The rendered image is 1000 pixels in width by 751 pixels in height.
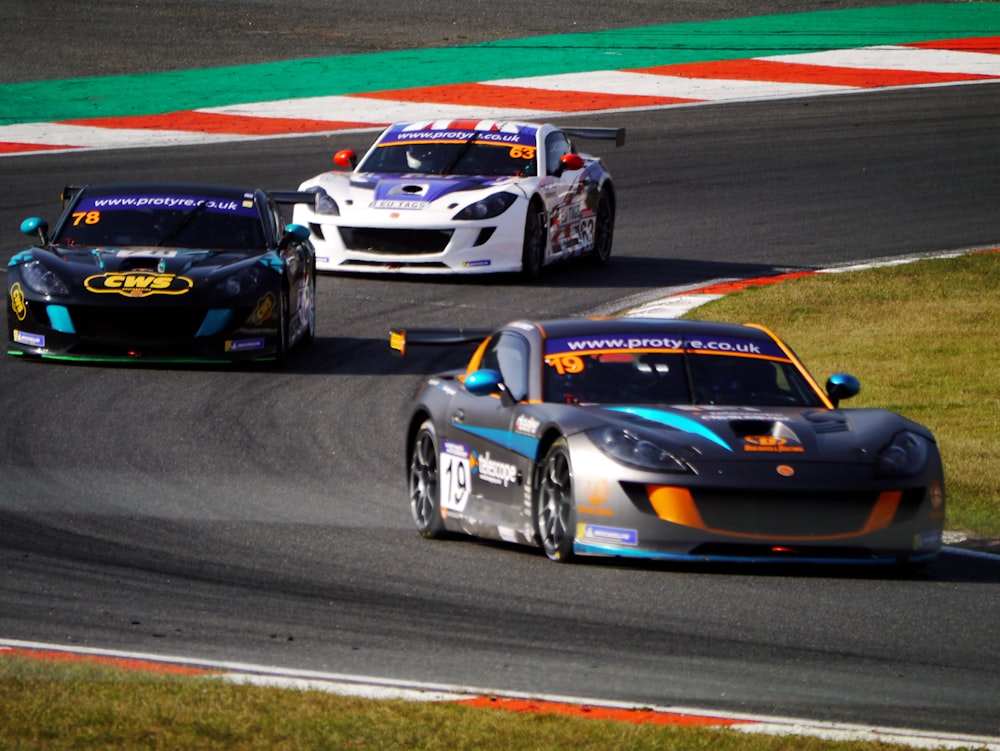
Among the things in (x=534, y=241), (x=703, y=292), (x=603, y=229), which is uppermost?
(x=534, y=241)

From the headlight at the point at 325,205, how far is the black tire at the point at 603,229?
287cm

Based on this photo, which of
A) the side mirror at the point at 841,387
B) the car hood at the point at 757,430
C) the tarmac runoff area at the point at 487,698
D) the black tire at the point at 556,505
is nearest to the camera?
the tarmac runoff area at the point at 487,698

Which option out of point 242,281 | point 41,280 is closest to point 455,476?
point 242,281

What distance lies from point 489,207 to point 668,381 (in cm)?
852

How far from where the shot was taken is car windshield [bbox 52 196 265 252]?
46.0ft

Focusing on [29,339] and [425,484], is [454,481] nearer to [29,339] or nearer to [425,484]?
[425,484]

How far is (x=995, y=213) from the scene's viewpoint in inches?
838

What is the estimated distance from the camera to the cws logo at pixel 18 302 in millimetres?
13312

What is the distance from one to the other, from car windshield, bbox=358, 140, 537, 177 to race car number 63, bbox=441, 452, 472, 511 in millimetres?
8974

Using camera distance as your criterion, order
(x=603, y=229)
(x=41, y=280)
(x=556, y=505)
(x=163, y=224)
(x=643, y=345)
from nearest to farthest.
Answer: (x=556, y=505) → (x=643, y=345) → (x=41, y=280) → (x=163, y=224) → (x=603, y=229)

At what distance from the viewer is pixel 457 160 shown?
58.5 feet

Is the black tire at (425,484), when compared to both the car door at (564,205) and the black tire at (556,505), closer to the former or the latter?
the black tire at (556,505)

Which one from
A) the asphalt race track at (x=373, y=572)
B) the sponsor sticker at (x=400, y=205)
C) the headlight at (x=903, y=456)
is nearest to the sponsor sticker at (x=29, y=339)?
the asphalt race track at (x=373, y=572)

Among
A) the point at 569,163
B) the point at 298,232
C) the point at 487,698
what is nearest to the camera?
the point at 487,698
